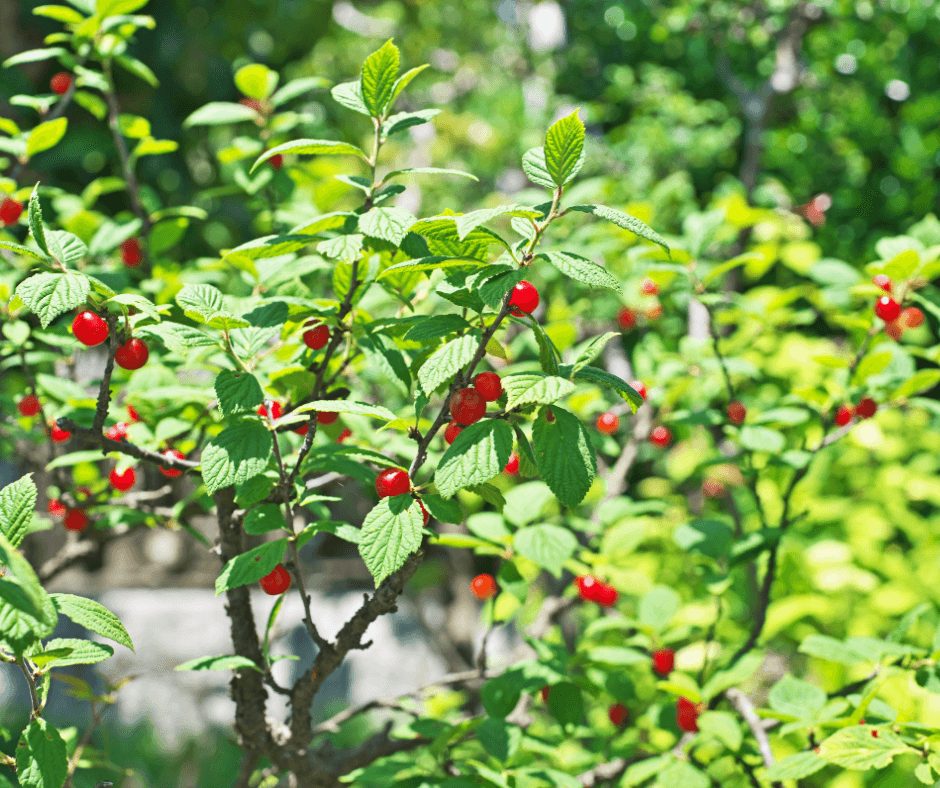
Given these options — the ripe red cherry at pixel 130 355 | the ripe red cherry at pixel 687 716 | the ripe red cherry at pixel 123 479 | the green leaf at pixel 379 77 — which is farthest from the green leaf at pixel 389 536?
the ripe red cherry at pixel 687 716

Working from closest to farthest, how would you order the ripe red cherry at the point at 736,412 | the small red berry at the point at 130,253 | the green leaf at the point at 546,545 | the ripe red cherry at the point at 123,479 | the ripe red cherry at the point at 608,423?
the green leaf at the point at 546,545 < the ripe red cherry at the point at 123,479 < the ripe red cherry at the point at 736,412 < the ripe red cherry at the point at 608,423 < the small red berry at the point at 130,253

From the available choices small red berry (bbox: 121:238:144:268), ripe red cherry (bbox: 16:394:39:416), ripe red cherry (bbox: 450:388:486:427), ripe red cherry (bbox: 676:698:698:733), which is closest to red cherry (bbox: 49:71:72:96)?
small red berry (bbox: 121:238:144:268)

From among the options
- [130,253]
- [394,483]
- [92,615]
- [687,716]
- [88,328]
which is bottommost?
[687,716]

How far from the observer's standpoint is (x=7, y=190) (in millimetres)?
1654

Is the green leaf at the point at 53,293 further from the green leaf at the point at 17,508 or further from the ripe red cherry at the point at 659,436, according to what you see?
the ripe red cherry at the point at 659,436

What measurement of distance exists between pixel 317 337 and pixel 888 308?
49.0 inches

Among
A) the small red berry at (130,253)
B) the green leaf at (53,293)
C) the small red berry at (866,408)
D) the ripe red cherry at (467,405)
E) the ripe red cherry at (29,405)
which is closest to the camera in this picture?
the green leaf at (53,293)

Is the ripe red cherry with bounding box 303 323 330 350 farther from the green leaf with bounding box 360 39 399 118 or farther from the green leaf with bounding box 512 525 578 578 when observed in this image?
the green leaf with bounding box 512 525 578 578

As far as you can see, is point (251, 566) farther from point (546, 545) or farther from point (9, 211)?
point (9, 211)

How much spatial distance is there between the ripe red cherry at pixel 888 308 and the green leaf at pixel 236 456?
135cm

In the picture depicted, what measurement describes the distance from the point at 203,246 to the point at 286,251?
141 inches

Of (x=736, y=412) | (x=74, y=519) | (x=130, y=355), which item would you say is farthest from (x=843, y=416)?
(x=74, y=519)

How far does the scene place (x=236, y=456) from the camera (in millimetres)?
974

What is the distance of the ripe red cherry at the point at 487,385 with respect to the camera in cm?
97
